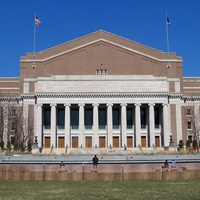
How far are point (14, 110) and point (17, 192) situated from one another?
60867mm

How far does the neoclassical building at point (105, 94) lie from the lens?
233 ft

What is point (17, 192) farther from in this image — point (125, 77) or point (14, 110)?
point (14, 110)

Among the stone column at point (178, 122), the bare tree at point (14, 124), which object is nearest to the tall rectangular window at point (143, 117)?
the stone column at point (178, 122)

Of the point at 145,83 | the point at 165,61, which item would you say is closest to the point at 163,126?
the point at 145,83

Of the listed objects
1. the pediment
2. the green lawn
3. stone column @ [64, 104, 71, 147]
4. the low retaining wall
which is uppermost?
the pediment

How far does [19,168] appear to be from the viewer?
29.2 m

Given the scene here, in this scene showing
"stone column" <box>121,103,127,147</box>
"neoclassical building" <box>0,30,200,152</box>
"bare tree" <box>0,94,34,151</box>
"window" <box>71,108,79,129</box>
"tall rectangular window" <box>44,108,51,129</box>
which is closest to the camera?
"stone column" <box>121,103,127,147</box>

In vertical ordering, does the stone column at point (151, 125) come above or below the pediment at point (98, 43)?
below

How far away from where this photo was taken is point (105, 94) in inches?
2798

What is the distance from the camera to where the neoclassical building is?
70.9 meters

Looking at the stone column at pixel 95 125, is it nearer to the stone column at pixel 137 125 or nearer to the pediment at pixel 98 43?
the stone column at pixel 137 125

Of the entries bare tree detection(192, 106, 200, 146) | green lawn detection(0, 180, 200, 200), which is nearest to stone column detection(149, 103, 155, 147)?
bare tree detection(192, 106, 200, 146)

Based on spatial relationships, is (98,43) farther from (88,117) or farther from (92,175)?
(92,175)

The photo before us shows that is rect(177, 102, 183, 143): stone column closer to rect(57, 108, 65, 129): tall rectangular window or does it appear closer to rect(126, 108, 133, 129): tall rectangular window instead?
rect(126, 108, 133, 129): tall rectangular window
